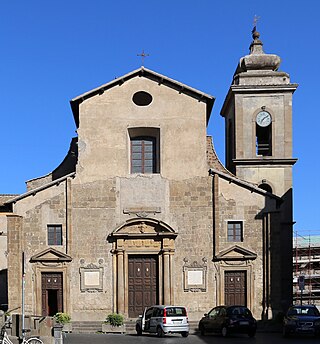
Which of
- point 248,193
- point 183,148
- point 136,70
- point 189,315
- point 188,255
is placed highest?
point 136,70

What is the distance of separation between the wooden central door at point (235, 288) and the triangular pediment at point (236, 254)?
75 centimetres

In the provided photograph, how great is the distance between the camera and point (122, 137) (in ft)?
115

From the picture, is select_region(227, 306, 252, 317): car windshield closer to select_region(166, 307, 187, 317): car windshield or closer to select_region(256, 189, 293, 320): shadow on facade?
select_region(166, 307, 187, 317): car windshield

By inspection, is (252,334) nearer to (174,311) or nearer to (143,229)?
(174,311)

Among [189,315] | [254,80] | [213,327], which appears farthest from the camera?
[254,80]

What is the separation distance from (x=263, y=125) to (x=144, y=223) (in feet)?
28.9

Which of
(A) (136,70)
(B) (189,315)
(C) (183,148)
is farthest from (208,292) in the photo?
(A) (136,70)

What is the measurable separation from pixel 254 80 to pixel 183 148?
679cm

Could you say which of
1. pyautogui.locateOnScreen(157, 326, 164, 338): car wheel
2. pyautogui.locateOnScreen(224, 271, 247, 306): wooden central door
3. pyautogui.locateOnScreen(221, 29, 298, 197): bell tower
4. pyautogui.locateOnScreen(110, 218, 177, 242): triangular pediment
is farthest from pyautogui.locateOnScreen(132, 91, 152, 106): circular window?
pyautogui.locateOnScreen(157, 326, 164, 338): car wheel

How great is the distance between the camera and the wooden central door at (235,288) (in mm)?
34156

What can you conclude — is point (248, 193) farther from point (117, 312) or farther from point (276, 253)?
point (117, 312)

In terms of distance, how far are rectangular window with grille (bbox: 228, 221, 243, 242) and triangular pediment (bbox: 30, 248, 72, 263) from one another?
7.58 m

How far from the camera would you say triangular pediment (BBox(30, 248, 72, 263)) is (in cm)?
3394

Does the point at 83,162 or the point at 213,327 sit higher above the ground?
the point at 83,162
